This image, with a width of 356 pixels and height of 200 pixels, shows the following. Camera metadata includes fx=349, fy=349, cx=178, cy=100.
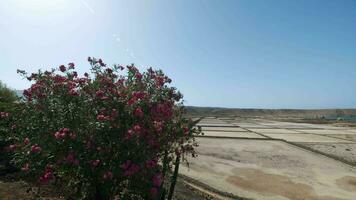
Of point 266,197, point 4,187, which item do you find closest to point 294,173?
point 266,197

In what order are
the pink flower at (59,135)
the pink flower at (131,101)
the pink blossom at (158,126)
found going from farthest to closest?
1. the pink blossom at (158,126)
2. the pink flower at (131,101)
3. the pink flower at (59,135)

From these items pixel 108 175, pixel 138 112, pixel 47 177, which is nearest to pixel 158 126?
pixel 138 112

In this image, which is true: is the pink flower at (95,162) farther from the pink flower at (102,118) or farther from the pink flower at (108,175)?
the pink flower at (102,118)

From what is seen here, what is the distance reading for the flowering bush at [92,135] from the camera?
16.3 feet

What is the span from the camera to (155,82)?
6.59m

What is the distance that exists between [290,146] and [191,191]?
16030mm

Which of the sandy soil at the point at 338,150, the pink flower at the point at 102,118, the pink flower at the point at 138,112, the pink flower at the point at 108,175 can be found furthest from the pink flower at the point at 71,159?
the sandy soil at the point at 338,150

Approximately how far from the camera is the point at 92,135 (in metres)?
5.02

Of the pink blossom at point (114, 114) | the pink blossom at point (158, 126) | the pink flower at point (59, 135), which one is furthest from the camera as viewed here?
the pink blossom at point (158, 126)

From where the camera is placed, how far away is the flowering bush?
4.96 m

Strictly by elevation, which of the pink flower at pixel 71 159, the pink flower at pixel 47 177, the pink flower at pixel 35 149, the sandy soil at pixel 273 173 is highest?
the pink flower at pixel 35 149

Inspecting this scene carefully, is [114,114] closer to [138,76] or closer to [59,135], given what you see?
[59,135]

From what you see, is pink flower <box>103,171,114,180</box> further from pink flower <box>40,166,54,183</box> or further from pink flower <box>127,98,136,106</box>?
pink flower <box>127,98,136,106</box>

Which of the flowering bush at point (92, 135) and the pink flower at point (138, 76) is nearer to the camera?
the flowering bush at point (92, 135)
